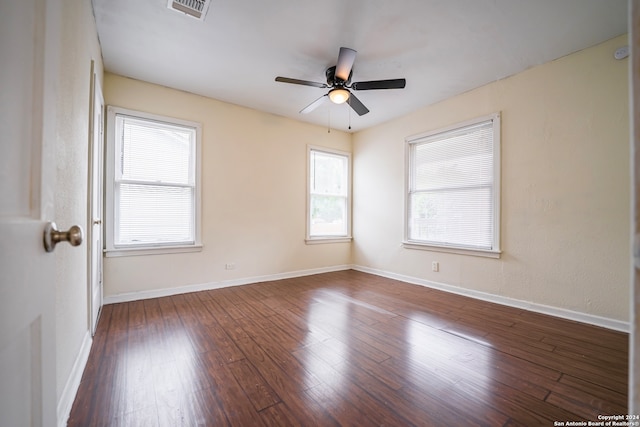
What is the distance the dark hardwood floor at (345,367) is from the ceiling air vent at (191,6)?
Result: 270cm

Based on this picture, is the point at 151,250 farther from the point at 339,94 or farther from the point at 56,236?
the point at 56,236

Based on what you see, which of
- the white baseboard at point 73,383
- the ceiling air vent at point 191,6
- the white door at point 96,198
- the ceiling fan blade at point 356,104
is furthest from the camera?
the ceiling fan blade at point 356,104

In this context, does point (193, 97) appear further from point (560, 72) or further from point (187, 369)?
point (560, 72)

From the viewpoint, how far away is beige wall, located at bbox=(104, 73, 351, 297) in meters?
3.24

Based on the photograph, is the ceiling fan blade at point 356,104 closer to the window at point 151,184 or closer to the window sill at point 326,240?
the window at point 151,184

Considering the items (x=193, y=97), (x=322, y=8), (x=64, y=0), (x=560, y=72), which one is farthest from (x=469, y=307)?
(x=193, y=97)

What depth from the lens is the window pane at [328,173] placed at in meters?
4.79

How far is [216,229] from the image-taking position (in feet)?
12.3

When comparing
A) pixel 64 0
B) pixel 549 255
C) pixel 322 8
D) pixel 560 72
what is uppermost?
pixel 322 8

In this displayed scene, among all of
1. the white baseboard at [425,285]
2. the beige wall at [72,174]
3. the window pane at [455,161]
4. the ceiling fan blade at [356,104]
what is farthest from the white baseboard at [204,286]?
the ceiling fan blade at [356,104]

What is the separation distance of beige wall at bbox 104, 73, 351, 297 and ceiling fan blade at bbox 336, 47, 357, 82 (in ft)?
6.13

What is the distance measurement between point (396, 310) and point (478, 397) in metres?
1.38

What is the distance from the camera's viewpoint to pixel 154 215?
3352mm

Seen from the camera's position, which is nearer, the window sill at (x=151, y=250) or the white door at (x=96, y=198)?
the white door at (x=96, y=198)
